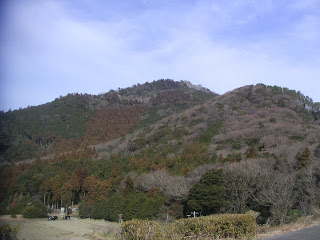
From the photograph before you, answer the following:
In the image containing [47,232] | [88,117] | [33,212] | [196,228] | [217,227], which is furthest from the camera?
[88,117]

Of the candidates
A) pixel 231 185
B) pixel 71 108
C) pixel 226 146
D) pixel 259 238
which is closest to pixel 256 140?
pixel 226 146

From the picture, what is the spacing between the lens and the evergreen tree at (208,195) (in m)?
23.0

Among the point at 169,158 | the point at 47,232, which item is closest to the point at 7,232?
the point at 47,232

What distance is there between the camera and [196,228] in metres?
6.41

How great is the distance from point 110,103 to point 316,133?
76193mm

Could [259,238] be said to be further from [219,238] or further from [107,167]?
[107,167]

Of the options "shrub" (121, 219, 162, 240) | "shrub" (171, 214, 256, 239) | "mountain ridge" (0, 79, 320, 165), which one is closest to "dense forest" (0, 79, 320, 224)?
"mountain ridge" (0, 79, 320, 165)

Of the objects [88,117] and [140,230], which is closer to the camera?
[140,230]

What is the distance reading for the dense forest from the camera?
66.1 ft

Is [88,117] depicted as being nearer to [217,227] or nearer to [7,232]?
[7,232]

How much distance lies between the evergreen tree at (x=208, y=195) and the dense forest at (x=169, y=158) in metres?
0.09

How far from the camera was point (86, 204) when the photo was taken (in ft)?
119

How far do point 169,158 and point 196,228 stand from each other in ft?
125

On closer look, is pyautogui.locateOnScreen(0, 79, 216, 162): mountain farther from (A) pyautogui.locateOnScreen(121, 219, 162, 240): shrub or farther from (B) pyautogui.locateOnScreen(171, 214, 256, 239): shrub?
(B) pyautogui.locateOnScreen(171, 214, 256, 239): shrub
